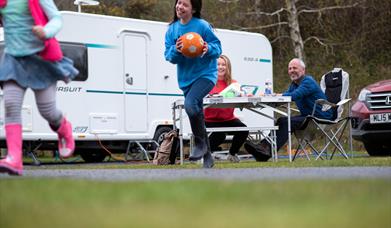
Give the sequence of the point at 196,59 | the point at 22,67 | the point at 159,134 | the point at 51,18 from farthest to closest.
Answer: the point at 159,134, the point at 196,59, the point at 51,18, the point at 22,67

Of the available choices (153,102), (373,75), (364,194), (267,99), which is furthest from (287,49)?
(364,194)

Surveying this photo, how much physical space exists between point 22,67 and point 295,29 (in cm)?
1740

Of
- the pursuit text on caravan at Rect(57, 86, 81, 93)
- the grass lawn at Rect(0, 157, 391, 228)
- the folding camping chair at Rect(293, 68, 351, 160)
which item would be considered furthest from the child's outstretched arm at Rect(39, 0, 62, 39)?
the pursuit text on caravan at Rect(57, 86, 81, 93)

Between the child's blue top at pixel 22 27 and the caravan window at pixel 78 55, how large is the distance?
7785 millimetres

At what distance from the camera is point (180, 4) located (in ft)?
28.8

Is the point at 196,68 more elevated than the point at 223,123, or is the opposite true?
the point at 196,68

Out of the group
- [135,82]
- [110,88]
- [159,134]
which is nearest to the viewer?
[110,88]

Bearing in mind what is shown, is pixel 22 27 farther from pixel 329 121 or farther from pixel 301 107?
pixel 301 107

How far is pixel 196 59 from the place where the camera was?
8.76 meters

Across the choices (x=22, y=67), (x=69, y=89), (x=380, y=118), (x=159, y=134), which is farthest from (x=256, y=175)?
(x=159, y=134)

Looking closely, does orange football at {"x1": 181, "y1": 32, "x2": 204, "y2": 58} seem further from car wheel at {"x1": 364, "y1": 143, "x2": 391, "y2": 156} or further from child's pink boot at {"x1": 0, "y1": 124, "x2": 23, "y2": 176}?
car wheel at {"x1": 364, "y1": 143, "x2": 391, "y2": 156}

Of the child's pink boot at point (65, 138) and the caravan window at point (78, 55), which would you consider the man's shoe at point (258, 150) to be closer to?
the caravan window at point (78, 55)

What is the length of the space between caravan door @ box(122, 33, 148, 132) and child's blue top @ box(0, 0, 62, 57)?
8635 millimetres

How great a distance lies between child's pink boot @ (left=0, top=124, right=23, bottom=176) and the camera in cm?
650
